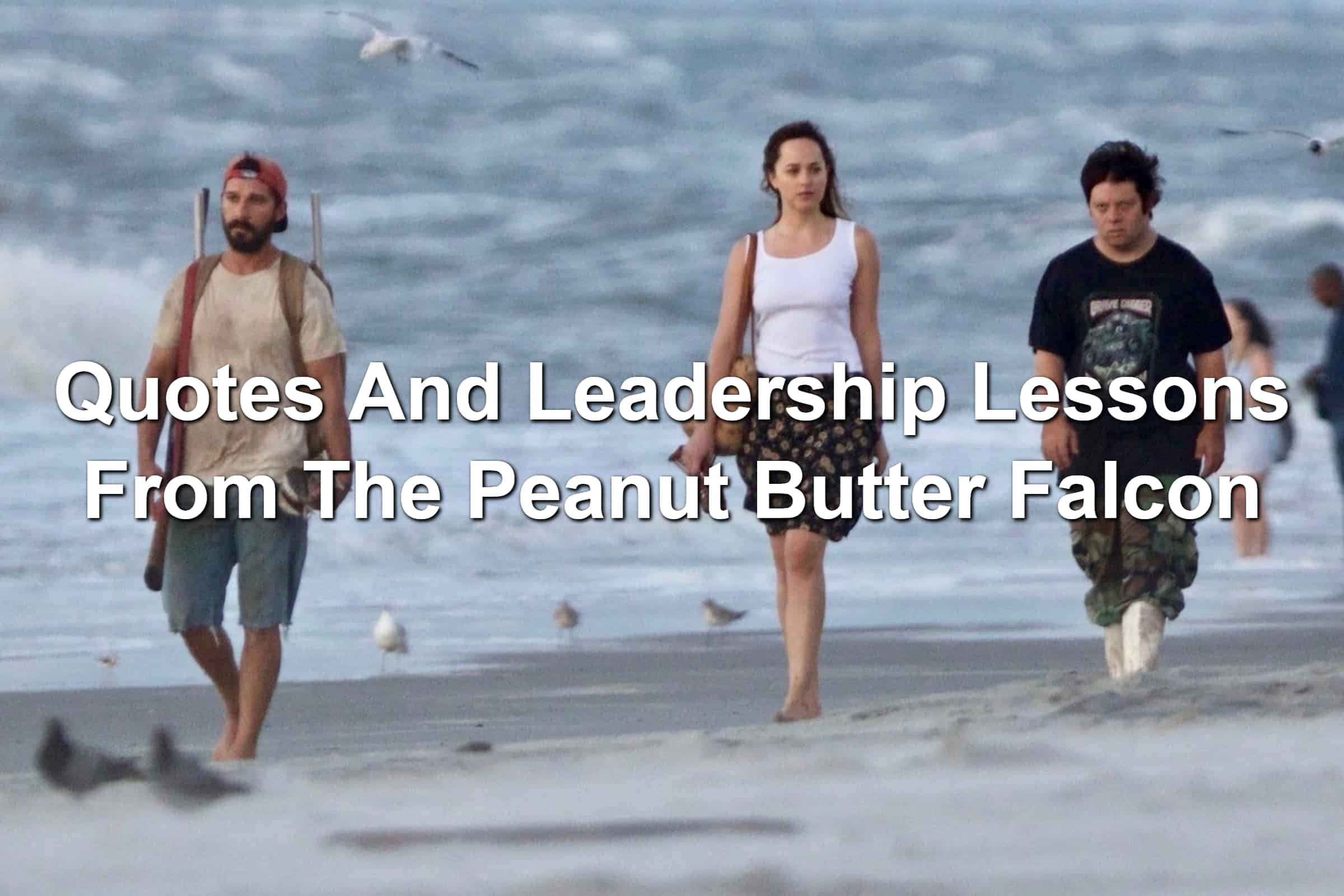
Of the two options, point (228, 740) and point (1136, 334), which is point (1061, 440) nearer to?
point (1136, 334)

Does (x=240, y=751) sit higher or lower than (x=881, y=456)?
lower

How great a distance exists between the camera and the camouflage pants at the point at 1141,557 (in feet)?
18.6

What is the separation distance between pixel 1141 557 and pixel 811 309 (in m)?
0.92

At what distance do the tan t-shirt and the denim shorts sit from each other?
3.2 inches

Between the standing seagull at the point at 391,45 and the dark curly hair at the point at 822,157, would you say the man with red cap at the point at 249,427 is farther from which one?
the standing seagull at the point at 391,45

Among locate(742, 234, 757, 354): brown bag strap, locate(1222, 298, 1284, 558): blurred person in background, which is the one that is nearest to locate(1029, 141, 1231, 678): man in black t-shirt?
locate(742, 234, 757, 354): brown bag strap

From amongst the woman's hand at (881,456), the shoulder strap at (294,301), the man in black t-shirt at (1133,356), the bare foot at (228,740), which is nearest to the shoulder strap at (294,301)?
the shoulder strap at (294,301)

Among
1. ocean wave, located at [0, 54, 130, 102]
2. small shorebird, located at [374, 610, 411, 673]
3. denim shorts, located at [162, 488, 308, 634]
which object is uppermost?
ocean wave, located at [0, 54, 130, 102]

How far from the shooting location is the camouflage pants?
568 cm

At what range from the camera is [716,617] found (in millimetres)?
8844

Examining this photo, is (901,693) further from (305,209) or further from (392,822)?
(305,209)

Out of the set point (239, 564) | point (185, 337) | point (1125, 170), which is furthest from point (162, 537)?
point (1125, 170)

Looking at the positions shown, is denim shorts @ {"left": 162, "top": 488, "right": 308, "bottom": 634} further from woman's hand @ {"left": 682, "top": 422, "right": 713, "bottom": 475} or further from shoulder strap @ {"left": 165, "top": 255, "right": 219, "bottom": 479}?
woman's hand @ {"left": 682, "top": 422, "right": 713, "bottom": 475}

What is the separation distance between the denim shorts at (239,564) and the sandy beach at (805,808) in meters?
0.46
